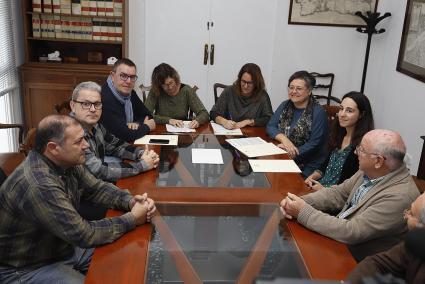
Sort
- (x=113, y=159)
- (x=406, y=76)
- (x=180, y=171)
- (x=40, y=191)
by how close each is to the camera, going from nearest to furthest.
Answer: (x=40, y=191), (x=180, y=171), (x=113, y=159), (x=406, y=76)

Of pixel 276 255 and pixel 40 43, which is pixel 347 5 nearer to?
pixel 40 43

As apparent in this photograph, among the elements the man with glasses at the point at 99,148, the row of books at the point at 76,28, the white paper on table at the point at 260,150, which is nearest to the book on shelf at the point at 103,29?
the row of books at the point at 76,28

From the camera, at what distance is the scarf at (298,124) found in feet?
9.69

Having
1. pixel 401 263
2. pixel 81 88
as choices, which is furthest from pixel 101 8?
pixel 401 263

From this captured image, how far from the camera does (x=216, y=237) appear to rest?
1.74 meters

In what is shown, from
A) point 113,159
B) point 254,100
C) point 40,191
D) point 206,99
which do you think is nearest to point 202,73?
point 206,99

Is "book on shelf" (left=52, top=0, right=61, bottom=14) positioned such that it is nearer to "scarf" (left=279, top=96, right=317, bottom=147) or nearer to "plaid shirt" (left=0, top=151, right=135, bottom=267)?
"scarf" (left=279, top=96, right=317, bottom=147)

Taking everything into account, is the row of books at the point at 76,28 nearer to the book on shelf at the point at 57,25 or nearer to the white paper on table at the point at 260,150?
the book on shelf at the point at 57,25

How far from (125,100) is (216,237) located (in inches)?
60.0

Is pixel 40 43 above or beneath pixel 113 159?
above

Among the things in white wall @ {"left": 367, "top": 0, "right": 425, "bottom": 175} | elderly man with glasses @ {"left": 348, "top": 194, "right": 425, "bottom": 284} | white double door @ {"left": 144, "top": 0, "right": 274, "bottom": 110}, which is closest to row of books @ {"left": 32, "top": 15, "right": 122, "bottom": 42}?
white double door @ {"left": 144, "top": 0, "right": 274, "bottom": 110}

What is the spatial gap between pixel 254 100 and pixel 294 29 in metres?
1.73

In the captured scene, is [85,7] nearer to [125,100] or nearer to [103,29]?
[103,29]

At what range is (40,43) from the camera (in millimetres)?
4691
